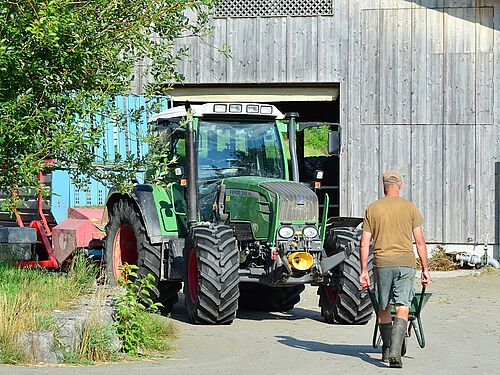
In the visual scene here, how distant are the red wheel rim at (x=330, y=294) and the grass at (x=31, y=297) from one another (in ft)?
9.15

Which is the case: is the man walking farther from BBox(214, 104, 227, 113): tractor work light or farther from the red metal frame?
the red metal frame

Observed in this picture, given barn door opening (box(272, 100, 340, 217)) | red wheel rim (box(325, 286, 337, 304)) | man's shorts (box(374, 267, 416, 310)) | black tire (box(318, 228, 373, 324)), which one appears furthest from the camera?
barn door opening (box(272, 100, 340, 217))

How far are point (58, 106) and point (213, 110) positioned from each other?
10.7ft

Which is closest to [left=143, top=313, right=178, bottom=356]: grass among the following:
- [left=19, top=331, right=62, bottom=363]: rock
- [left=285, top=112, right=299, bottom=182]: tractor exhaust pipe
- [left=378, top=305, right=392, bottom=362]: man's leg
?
[left=19, top=331, right=62, bottom=363]: rock

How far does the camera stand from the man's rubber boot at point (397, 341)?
388 inches

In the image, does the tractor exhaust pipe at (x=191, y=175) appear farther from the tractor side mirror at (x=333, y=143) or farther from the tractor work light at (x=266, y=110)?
the tractor side mirror at (x=333, y=143)

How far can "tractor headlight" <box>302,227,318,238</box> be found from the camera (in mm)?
13125

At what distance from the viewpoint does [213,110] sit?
45.3ft

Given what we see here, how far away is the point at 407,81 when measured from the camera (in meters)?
20.8

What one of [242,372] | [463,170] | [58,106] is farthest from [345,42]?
[242,372]

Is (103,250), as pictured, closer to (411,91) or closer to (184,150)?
(184,150)

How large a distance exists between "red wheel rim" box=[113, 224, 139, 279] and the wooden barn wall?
688 centimetres

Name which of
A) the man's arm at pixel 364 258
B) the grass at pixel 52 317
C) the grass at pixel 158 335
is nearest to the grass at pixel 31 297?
the grass at pixel 52 317

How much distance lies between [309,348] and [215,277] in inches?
65.2
